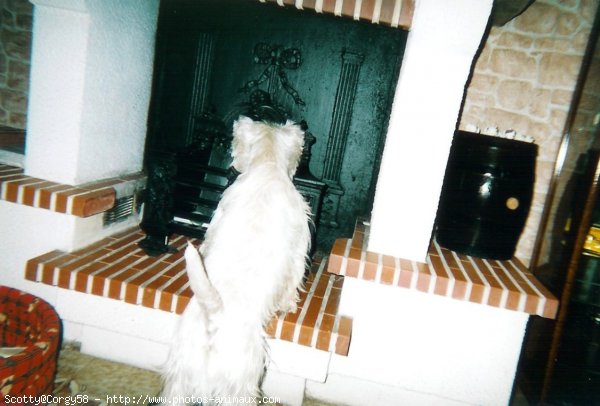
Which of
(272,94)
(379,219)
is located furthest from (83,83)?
(379,219)

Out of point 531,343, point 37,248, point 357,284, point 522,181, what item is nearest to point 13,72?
point 37,248

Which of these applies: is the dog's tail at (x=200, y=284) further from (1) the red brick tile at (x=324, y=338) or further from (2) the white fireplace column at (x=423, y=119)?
(2) the white fireplace column at (x=423, y=119)

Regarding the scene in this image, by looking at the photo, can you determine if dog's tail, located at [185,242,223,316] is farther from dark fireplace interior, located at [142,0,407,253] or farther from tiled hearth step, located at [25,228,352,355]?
dark fireplace interior, located at [142,0,407,253]

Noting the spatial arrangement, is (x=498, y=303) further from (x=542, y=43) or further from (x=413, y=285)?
(x=542, y=43)

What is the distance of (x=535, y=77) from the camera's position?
8.16 feet

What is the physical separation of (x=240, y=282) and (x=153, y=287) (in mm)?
696

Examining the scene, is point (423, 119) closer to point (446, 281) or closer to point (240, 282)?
point (446, 281)

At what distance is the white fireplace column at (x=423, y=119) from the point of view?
5.46 feet

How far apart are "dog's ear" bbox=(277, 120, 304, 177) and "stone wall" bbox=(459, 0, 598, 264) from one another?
4.57 ft

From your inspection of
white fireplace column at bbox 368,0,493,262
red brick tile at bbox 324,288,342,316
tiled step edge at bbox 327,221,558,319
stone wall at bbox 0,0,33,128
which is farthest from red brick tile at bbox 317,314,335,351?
stone wall at bbox 0,0,33,128

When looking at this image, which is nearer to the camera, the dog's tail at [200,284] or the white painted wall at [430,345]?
the dog's tail at [200,284]

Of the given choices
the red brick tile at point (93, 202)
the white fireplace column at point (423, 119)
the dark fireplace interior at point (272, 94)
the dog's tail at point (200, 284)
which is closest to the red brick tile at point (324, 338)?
the white fireplace column at point (423, 119)

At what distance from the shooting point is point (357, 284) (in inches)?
73.5

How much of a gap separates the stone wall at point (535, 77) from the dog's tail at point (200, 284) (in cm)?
212
